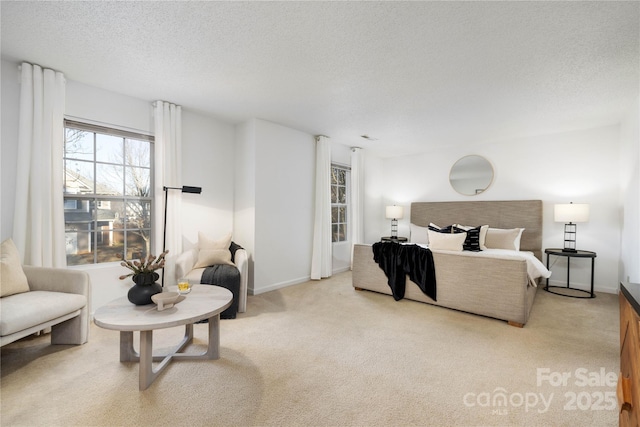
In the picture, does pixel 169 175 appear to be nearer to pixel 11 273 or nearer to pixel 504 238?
pixel 11 273

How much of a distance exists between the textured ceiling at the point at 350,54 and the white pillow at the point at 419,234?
2131mm

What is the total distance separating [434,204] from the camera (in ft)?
18.4

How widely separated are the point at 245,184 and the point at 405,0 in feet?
9.88

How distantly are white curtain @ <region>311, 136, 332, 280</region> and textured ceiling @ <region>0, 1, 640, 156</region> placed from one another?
115 cm

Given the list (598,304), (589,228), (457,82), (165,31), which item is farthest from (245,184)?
(589,228)

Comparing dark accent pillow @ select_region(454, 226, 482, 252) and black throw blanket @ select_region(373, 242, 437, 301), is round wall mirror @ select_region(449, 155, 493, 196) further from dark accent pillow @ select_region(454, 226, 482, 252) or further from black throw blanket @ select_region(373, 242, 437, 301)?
black throw blanket @ select_region(373, 242, 437, 301)

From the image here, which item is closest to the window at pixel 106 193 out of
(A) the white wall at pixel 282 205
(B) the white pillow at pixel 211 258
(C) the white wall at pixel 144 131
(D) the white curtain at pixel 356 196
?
(C) the white wall at pixel 144 131

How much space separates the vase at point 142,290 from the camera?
80.2 inches

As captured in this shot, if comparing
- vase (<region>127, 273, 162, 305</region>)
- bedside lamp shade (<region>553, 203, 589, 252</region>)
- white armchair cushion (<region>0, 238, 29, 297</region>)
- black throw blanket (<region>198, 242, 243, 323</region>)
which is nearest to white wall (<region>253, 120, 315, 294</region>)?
black throw blanket (<region>198, 242, 243, 323</region>)

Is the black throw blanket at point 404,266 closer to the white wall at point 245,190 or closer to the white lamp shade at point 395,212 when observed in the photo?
the white wall at point 245,190

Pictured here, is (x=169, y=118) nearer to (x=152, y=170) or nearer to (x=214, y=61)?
(x=152, y=170)

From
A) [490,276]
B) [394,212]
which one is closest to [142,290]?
[490,276]

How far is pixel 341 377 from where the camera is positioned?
202cm

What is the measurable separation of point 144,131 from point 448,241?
4168 millimetres
